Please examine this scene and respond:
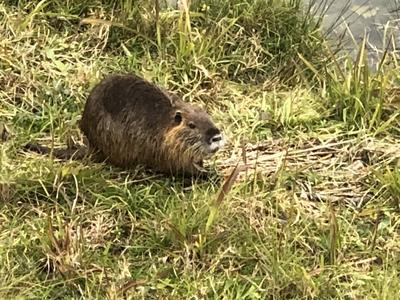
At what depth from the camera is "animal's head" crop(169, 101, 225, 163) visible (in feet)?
12.8

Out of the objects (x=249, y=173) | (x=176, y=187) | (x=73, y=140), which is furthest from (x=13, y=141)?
(x=249, y=173)

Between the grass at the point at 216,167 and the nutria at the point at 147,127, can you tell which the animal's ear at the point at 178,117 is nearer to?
the nutria at the point at 147,127

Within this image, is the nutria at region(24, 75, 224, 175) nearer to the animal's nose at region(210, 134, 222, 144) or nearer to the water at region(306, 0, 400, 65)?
the animal's nose at region(210, 134, 222, 144)

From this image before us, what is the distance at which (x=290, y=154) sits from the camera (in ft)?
14.1

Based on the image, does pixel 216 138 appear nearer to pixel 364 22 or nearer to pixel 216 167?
pixel 216 167

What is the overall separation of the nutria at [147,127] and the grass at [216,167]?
80mm

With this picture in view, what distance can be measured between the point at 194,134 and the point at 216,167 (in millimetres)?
258

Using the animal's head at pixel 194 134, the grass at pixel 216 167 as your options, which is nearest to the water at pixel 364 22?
the grass at pixel 216 167

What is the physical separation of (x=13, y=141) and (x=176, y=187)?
756mm

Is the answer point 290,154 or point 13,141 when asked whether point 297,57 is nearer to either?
point 290,154

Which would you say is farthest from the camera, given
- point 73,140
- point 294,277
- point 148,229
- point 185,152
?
point 73,140

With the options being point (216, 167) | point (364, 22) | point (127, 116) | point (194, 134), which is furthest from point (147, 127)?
point (364, 22)

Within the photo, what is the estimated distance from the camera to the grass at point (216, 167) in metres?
3.49

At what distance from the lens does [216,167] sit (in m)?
4.12
